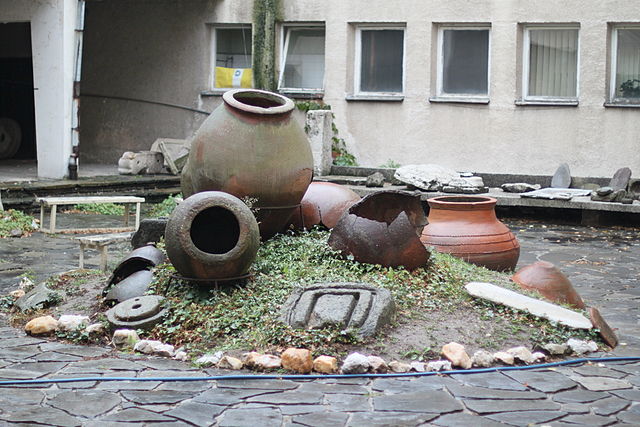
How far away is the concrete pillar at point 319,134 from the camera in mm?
15836

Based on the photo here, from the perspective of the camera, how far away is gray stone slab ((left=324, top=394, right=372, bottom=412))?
4.85 metres

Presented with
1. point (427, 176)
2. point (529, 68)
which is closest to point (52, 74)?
point (427, 176)

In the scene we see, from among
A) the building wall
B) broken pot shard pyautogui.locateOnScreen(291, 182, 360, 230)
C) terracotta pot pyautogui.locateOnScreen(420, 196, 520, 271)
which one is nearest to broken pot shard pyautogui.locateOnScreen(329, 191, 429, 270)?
terracotta pot pyautogui.locateOnScreen(420, 196, 520, 271)

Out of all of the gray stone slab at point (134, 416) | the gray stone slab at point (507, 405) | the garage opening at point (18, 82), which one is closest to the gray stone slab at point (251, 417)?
the gray stone slab at point (134, 416)

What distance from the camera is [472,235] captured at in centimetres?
836

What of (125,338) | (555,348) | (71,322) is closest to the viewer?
(555,348)

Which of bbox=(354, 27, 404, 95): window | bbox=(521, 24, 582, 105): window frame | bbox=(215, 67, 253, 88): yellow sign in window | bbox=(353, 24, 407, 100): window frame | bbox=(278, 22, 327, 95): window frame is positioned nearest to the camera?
bbox=(521, 24, 582, 105): window frame

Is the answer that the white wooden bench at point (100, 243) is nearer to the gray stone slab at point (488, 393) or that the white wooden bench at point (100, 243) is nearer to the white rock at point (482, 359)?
the white rock at point (482, 359)

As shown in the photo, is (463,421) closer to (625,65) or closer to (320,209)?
(320,209)

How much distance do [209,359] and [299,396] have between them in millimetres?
849

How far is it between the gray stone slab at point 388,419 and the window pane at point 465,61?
1167 centimetres

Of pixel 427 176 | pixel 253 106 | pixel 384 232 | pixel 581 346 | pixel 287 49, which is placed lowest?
pixel 581 346

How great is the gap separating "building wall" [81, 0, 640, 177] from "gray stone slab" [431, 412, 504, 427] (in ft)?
35.2

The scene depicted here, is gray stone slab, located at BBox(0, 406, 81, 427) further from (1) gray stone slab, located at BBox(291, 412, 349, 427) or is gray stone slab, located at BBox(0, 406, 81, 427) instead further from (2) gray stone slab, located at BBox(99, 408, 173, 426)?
(1) gray stone slab, located at BBox(291, 412, 349, 427)
